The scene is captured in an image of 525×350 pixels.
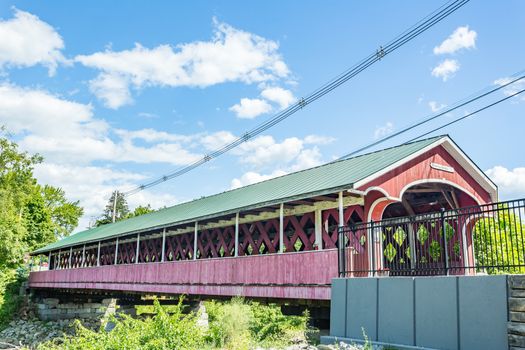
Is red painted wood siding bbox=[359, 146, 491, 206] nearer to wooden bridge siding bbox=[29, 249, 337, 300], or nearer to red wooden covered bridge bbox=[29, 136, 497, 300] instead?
red wooden covered bridge bbox=[29, 136, 497, 300]

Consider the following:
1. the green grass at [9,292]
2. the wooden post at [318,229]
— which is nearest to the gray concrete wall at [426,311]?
the wooden post at [318,229]

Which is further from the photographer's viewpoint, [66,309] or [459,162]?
[66,309]

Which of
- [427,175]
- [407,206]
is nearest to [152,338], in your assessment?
[427,175]

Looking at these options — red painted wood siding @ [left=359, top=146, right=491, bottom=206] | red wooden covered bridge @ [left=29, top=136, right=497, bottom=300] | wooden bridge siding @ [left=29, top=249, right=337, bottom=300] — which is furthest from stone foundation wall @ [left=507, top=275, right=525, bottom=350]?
red painted wood siding @ [left=359, top=146, right=491, bottom=206]

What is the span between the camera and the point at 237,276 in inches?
579

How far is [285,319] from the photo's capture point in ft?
84.1

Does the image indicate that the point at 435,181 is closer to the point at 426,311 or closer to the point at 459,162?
the point at 459,162

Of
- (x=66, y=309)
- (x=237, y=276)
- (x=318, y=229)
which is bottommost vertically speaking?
(x=66, y=309)

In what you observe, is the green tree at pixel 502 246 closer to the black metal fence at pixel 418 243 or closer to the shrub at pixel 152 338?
the black metal fence at pixel 418 243

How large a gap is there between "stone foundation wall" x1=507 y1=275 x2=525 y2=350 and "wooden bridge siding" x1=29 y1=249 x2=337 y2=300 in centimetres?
428

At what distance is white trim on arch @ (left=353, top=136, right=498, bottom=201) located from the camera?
12938 millimetres

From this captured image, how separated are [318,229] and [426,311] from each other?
5740 millimetres

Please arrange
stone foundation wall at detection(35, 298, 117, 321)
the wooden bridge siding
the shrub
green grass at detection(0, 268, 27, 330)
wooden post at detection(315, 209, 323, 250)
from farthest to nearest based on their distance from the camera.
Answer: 1. stone foundation wall at detection(35, 298, 117, 321)
2. green grass at detection(0, 268, 27, 330)
3. wooden post at detection(315, 209, 323, 250)
4. the wooden bridge siding
5. the shrub

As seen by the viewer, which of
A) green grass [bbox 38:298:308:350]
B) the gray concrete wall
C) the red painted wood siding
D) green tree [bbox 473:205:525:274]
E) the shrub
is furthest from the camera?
the red painted wood siding
